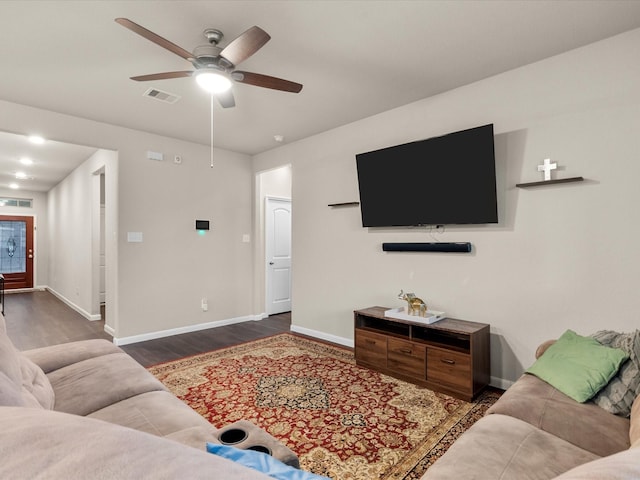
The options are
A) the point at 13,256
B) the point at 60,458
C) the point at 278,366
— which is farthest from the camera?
the point at 13,256

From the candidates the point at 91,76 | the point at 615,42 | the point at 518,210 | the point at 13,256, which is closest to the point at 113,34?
the point at 91,76

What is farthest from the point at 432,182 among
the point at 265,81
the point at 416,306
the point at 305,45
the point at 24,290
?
the point at 24,290

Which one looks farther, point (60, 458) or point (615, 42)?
point (615, 42)

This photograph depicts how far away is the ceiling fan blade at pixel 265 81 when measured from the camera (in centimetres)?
246

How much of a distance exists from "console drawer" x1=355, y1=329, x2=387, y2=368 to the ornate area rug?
118mm

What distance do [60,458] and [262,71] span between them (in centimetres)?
307

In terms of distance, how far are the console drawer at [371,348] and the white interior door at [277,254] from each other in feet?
8.94

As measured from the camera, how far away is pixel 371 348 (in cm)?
Result: 342

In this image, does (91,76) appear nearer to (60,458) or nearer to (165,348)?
(165,348)

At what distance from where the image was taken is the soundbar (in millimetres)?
3205

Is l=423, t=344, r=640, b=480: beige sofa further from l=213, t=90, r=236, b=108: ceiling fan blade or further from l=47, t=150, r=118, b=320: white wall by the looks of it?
l=47, t=150, r=118, b=320: white wall

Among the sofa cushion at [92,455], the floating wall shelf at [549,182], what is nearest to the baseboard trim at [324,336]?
the floating wall shelf at [549,182]

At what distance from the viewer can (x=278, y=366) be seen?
11.7ft

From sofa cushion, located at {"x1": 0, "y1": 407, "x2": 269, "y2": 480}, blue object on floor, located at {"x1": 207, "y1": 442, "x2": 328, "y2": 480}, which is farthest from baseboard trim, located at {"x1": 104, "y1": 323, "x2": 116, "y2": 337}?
sofa cushion, located at {"x1": 0, "y1": 407, "x2": 269, "y2": 480}
